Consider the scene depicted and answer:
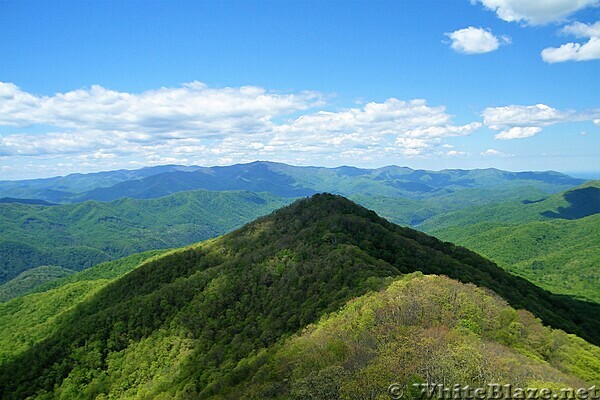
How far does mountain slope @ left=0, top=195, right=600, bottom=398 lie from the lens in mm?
94312

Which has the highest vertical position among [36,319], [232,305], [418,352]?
[418,352]

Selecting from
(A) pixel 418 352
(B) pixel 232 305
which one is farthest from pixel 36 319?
(A) pixel 418 352

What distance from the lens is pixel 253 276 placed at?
11875 cm

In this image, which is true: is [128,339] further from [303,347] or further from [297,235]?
[303,347]

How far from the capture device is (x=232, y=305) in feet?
372

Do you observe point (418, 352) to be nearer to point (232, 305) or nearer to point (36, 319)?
point (232, 305)

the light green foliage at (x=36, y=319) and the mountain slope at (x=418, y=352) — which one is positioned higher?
the mountain slope at (x=418, y=352)

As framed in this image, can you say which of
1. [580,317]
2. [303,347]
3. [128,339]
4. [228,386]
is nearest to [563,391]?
[303,347]

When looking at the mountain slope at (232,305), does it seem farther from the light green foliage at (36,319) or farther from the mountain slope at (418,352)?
the light green foliage at (36,319)

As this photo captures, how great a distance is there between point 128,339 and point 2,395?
3932cm

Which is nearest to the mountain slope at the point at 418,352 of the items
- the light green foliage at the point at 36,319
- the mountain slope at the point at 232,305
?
the mountain slope at the point at 232,305

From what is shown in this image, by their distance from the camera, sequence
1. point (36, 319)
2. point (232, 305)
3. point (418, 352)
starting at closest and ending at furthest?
point (418, 352)
point (232, 305)
point (36, 319)

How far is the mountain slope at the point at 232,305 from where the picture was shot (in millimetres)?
94312

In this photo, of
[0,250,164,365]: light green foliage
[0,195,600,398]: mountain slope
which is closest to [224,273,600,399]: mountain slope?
[0,195,600,398]: mountain slope
